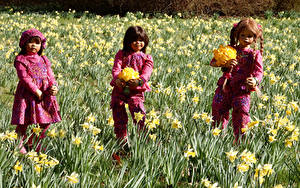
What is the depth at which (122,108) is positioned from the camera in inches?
125

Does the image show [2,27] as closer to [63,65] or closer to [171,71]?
[63,65]

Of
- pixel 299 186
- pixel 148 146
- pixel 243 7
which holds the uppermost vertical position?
pixel 243 7

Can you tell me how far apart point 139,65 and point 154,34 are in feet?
19.8

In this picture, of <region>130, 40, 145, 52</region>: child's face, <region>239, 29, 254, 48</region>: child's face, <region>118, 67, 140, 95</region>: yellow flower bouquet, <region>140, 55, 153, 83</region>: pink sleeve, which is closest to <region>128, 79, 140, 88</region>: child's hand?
<region>118, 67, 140, 95</region>: yellow flower bouquet

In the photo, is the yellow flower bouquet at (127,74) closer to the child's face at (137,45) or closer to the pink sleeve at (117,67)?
the pink sleeve at (117,67)

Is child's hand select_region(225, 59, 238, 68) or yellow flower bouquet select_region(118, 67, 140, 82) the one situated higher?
child's hand select_region(225, 59, 238, 68)

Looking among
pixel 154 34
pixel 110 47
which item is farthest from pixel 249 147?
pixel 154 34

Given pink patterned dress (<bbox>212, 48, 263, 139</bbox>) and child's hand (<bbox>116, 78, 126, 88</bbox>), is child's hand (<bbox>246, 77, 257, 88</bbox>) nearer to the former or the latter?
pink patterned dress (<bbox>212, 48, 263, 139</bbox>)

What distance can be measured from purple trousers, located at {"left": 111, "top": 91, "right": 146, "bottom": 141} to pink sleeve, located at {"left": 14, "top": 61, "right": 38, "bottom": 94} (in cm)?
69

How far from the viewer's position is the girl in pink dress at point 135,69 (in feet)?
10.0

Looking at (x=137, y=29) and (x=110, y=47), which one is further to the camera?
(x=110, y=47)

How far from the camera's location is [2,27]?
8.71 metres

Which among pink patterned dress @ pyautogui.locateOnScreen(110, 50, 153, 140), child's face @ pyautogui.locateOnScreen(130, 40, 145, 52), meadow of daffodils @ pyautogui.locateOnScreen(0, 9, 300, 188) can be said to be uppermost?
child's face @ pyautogui.locateOnScreen(130, 40, 145, 52)

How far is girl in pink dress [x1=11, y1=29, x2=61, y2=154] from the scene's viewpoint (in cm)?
289
